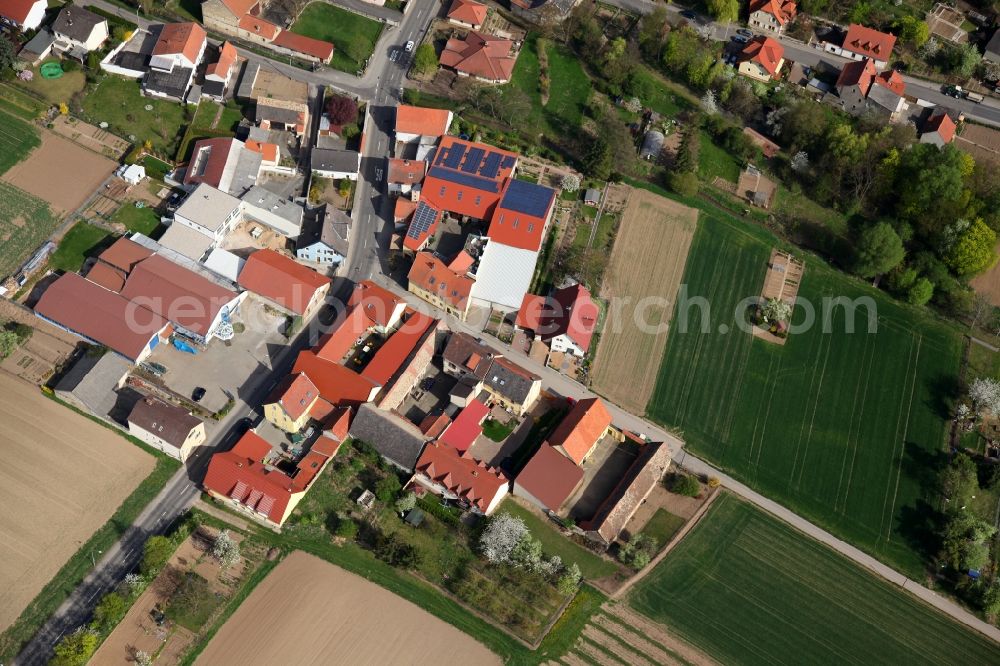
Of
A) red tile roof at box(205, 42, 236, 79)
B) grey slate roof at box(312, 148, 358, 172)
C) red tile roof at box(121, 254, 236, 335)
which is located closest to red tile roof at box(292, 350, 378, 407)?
red tile roof at box(121, 254, 236, 335)

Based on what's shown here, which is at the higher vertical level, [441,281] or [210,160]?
[210,160]

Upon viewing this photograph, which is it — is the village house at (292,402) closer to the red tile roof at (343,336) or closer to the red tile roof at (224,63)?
the red tile roof at (343,336)

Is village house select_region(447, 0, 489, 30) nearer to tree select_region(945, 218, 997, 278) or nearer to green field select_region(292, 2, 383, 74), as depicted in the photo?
green field select_region(292, 2, 383, 74)

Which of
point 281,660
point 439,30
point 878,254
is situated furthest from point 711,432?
point 439,30

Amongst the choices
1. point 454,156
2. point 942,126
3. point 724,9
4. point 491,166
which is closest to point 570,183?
point 491,166

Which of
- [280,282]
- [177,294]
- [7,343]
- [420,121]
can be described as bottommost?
[7,343]

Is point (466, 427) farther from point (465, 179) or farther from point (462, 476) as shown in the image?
point (465, 179)

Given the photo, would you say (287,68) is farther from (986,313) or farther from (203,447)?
(986,313)
